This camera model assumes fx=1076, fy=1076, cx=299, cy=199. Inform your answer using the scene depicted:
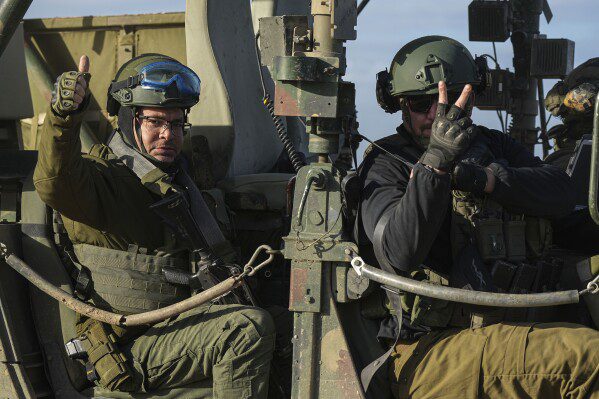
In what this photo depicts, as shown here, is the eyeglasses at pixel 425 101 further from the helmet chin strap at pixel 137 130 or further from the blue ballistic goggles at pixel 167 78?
the helmet chin strap at pixel 137 130

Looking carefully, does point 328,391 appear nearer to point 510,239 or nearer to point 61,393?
point 510,239

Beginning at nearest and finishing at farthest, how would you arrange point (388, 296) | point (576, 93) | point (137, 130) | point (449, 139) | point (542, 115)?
1. point (449, 139)
2. point (388, 296)
3. point (137, 130)
4. point (576, 93)
5. point (542, 115)

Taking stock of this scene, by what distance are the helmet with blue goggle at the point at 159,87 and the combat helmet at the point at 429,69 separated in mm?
955

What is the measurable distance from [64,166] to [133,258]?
583 millimetres

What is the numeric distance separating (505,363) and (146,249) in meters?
1.70

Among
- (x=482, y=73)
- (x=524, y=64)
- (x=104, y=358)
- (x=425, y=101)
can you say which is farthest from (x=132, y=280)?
(x=524, y=64)

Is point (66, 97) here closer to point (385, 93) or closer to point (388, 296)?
point (385, 93)

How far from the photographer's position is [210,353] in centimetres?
450

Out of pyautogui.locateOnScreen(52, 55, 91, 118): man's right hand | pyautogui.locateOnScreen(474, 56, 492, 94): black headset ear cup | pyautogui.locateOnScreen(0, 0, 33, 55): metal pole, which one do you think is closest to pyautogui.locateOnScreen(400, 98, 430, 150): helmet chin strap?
pyautogui.locateOnScreen(474, 56, 492, 94): black headset ear cup

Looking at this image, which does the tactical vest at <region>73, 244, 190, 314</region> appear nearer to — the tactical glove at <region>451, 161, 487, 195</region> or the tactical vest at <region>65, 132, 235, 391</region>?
the tactical vest at <region>65, 132, 235, 391</region>

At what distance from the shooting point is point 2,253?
4.93 metres

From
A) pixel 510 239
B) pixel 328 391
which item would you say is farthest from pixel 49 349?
pixel 510 239

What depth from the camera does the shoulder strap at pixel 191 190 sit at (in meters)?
4.91

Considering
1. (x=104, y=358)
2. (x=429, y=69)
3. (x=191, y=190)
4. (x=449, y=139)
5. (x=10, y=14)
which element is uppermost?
(x=10, y=14)
